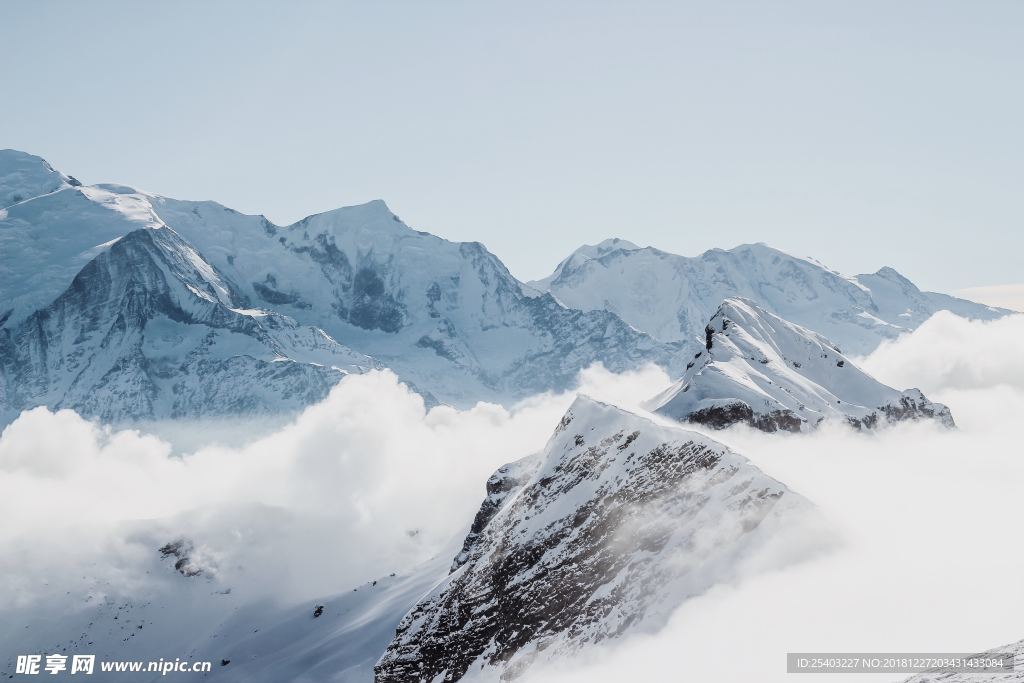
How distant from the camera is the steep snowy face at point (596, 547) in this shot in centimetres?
6500

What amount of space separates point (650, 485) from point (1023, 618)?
101 feet

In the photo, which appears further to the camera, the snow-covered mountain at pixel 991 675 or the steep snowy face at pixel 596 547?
the steep snowy face at pixel 596 547

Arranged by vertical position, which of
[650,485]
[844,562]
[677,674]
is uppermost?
[650,485]

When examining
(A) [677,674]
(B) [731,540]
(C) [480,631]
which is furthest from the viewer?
(C) [480,631]

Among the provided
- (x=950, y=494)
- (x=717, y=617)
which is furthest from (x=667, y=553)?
(x=950, y=494)

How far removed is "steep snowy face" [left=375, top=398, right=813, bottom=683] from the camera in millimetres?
65000

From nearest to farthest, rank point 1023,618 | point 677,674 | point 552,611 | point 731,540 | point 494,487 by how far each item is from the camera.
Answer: point 1023,618 < point 677,674 < point 731,540 < point 552,611 < point 494,487

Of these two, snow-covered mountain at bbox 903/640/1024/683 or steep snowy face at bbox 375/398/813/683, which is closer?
snow-covered mountain at bbox 903/640/1024/683

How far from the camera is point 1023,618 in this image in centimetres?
4800

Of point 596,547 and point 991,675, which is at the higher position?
point 596,547

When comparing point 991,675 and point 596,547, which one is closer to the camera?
point 991,675

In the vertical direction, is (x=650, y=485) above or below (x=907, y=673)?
above

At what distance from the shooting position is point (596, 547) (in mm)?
72688

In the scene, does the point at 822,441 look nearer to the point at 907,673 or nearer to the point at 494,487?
the point at 494,487
